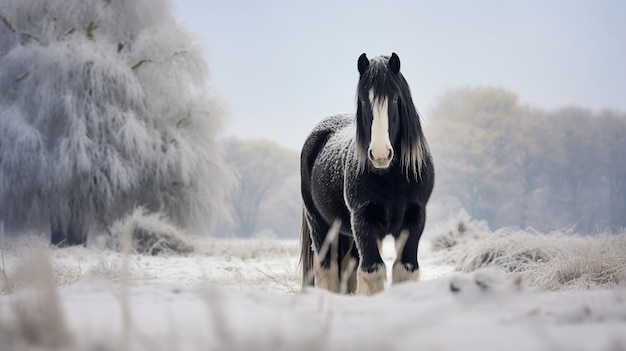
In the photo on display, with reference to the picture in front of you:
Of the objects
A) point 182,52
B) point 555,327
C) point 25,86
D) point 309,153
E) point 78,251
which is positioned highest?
point 182,52

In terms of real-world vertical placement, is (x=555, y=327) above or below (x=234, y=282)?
above

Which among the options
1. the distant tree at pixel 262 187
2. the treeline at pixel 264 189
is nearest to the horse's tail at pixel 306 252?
the treeline at pixel 264 189

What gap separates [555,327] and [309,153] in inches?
149

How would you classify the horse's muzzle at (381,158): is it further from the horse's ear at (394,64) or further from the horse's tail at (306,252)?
the horse's tail at (306,252)

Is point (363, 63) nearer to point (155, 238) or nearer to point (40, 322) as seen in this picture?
point (40, 322)

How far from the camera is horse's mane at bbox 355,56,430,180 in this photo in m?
3.63

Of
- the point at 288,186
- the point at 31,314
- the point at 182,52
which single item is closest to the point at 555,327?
the point at 31,314

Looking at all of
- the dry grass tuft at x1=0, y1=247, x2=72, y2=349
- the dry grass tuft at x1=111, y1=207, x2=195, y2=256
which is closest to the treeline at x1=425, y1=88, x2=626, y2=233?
the dry grass tuft at x1=111, y1=207, x2=195, y2=256

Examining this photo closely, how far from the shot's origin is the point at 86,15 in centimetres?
1457

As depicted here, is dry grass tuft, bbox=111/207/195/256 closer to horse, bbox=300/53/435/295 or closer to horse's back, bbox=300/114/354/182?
horse's back, bbox=300/114/354/182

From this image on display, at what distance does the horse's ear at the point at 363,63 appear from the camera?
3746mm

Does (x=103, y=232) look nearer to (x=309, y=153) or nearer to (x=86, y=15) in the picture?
(x=86, y=15)

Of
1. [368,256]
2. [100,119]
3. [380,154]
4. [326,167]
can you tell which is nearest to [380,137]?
[380,154]

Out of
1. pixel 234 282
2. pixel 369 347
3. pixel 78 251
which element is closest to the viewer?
pixel 369 347
